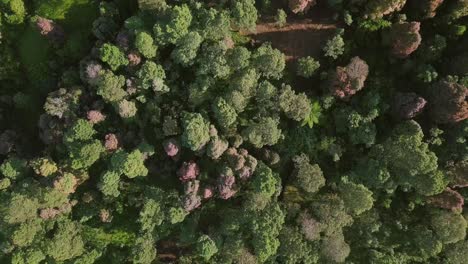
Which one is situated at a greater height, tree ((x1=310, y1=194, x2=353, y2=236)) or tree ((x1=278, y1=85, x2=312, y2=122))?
tree ((x1=278, y1=85, x2=312, y2=122))

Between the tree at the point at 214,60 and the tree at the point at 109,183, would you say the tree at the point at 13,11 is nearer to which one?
the tree at the point at 109,183

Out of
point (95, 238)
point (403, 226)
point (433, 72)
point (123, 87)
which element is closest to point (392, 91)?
point (433, 72)

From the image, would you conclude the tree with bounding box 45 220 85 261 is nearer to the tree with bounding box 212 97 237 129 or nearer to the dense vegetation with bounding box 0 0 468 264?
the dense vegetation with bounding box 0 0 468 264

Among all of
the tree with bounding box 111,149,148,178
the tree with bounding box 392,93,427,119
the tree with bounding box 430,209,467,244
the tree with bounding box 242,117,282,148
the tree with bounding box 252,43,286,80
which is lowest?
the tree with bounding box 430,209,467,244

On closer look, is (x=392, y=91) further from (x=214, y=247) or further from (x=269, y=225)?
(x=214, y=247)

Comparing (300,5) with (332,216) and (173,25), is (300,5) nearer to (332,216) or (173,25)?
(173,25)

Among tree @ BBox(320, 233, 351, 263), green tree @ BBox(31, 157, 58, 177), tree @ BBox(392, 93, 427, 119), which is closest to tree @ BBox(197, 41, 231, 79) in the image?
tree @ BBox(392, 93, 427, 119)
